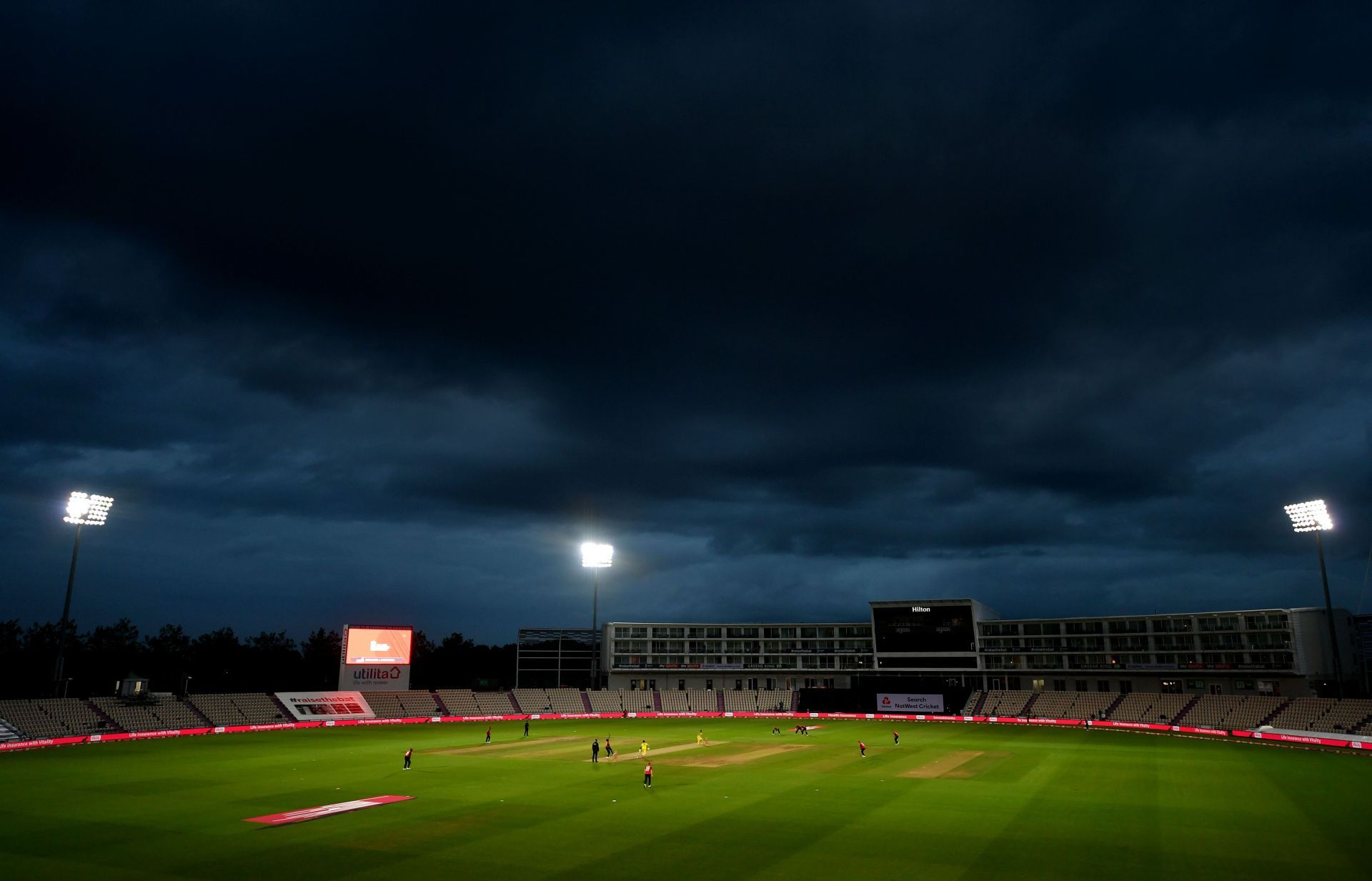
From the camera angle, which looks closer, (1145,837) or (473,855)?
(473,855)

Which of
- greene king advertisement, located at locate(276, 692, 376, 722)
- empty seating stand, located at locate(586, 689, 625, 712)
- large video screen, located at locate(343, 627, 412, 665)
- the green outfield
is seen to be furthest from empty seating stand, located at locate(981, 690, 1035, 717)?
greene king advertisement, located at locate(276, 692, 376, 722)

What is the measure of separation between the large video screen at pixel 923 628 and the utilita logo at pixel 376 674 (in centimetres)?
7385

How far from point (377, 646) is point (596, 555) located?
3399 cm

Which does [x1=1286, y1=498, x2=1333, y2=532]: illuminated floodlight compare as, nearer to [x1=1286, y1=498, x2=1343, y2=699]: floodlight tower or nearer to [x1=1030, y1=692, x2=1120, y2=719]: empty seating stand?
[x1=1286, y1=498, x2=1343, y2=699]: floodlight tower

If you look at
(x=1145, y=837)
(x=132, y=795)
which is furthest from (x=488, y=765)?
(x=1145, y=837)

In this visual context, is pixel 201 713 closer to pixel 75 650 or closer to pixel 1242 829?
pixel 75 650

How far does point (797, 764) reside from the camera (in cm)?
5675

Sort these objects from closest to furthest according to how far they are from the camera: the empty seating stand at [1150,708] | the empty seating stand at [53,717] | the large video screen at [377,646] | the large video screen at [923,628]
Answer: the empty seating stand at [53,717] → the empty seating stand at [1150,708] → the large video screen at [377,646] → the large video screen at [923,628]

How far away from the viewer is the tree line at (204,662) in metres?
120

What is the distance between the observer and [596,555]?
5054 inches

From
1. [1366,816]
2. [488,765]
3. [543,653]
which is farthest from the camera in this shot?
[543,653]

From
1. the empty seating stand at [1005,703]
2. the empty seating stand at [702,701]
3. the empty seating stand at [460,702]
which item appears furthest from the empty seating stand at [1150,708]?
the empty seating stand at [460,702]

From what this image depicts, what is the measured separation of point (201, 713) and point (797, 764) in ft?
231

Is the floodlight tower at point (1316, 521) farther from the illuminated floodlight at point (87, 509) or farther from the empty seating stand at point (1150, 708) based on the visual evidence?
the illuminated floodlight at point (87, 509)
